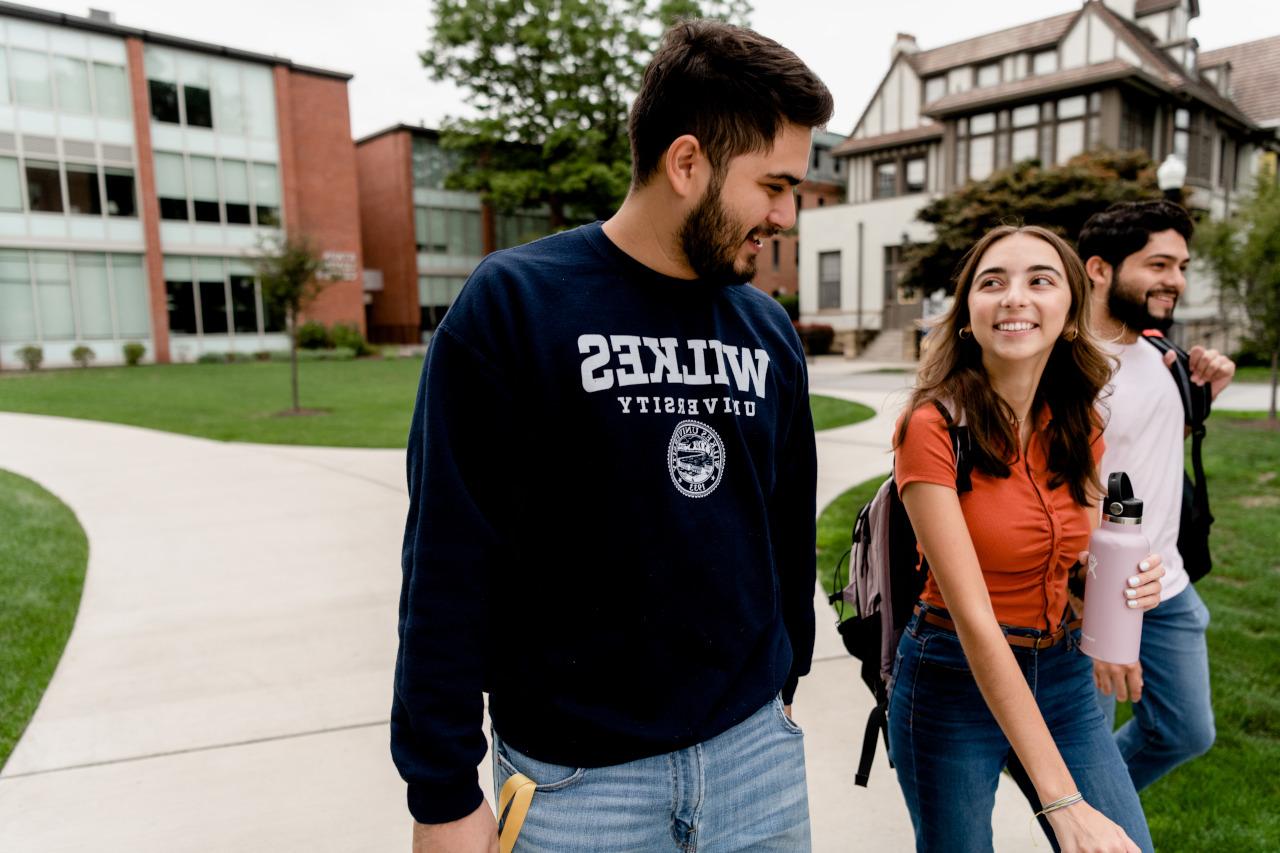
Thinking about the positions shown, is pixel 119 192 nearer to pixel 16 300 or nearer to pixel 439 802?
A: pixel 16 300

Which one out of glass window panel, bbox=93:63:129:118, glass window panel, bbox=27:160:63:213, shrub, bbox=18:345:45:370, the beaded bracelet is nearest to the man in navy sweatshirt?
the beaded bracelet

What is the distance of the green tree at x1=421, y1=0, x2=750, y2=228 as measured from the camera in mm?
34125

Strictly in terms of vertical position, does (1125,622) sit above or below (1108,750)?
above

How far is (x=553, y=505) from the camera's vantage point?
4.99ft

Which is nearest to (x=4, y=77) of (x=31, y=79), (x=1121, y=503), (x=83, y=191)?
(x=31, y=79)

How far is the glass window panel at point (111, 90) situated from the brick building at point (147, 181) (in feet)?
0.14

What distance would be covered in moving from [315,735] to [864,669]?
2.45 meters

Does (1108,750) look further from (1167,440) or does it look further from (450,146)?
(450,146)

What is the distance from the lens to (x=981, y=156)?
28.8 meters

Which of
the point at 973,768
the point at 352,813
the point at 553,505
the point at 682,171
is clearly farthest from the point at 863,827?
the point at 682,171

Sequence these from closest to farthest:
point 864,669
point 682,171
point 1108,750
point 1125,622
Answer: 1. point 682,171
2. point 1125,622
3. point 1108,750
4. point 864,669

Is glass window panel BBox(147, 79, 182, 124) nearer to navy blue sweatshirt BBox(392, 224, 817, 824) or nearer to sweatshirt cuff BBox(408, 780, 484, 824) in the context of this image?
navy blue sweatshirt BBox(392, 224, 817, 824)

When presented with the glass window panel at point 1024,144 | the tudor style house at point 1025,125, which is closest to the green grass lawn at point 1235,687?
the tudor style house at point 1025,125

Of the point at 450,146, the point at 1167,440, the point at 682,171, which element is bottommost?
the point at 1167,440
